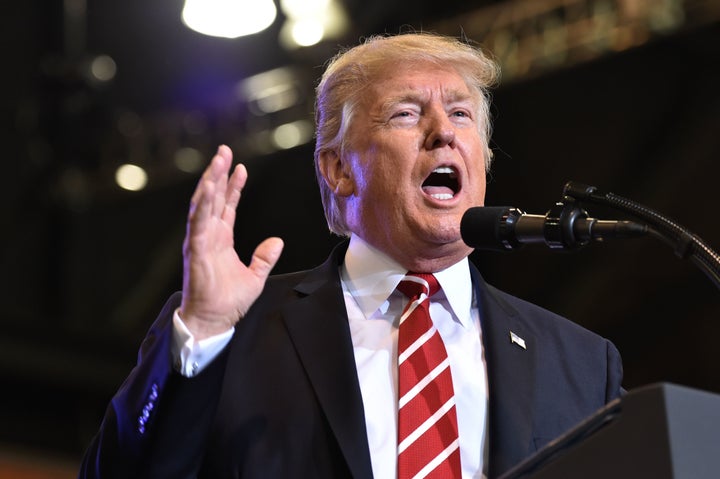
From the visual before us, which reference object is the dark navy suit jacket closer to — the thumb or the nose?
the thumb

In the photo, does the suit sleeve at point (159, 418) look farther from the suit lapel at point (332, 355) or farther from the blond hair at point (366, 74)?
the blond hair at point (366, 74)

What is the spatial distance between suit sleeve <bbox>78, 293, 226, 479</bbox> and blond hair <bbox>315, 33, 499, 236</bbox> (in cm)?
76

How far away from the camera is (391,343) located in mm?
2082

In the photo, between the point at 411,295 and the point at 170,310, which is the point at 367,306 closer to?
the point at 411,295

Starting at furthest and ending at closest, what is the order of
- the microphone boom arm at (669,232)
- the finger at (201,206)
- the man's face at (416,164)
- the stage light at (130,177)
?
1. the stage light at (130,177)
2. the man's face at (416,164)
3. the finger at (201,206)
4. the microphone boom arm at (669,232)

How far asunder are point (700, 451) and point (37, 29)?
5032 mm

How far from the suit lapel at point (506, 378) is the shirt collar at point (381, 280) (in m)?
0.04

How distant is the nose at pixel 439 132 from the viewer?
2246mm

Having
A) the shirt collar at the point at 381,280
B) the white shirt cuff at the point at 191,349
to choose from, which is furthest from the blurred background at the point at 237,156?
the white shirt cuff at the point at 191,349

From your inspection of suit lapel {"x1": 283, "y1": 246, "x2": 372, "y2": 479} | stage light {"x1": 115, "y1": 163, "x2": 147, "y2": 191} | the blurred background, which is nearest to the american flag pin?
suit lapel {"x1": 283, "y1": 246, "x2": 372, "y2": 479}

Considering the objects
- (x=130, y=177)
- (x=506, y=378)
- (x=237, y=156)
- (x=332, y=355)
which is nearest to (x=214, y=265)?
(x=332, y=355)

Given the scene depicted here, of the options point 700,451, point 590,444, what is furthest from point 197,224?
point 700,451

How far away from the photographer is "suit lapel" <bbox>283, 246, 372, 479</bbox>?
1.85m

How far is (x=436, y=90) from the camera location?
7.69ft
